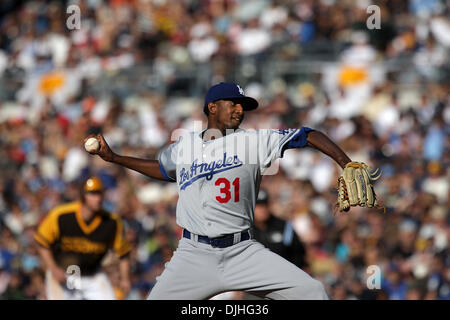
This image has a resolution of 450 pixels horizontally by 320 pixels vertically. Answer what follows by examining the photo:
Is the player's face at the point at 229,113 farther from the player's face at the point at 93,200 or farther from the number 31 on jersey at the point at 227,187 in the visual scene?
the player's face at the point at 93,200

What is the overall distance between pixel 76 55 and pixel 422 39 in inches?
237

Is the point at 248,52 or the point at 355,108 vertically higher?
the point at 248,52

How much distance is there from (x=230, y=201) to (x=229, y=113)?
590 millimetres

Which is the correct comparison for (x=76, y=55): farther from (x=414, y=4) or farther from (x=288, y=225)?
(x=288, y=225)

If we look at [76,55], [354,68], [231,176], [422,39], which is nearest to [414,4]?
[422,39]

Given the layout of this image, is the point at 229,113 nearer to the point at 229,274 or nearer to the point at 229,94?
the point at 229,94

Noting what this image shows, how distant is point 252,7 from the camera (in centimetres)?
1425

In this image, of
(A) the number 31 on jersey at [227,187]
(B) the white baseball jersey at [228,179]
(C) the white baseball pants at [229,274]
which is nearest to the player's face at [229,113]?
(B) the white baseball jersey at [228,179]

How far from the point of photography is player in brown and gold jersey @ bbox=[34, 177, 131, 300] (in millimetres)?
7426

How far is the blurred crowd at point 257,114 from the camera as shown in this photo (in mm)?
9898

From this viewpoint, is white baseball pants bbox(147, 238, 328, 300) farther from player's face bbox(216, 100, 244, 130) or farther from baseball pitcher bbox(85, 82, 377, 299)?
player's face bbox(216, 100, 244, 130)

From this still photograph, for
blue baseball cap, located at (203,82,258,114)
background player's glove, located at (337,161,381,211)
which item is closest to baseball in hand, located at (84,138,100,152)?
blue baseball cap, located at (203,82,258,114)

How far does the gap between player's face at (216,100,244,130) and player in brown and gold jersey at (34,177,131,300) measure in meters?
2.43

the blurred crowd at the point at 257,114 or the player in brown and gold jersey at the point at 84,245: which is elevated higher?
the blurred crowd at the point at 257,114
